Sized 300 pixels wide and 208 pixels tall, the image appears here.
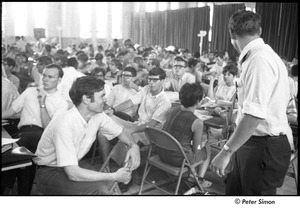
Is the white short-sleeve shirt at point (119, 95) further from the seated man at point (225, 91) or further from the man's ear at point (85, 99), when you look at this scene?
the man's ear at point (85, 99)

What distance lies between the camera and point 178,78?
4.86 metres

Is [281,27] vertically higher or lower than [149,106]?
higher

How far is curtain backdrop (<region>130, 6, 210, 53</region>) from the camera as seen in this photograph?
13.9 metres

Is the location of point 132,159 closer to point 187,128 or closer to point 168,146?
point 168,146

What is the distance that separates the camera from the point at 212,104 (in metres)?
3.63

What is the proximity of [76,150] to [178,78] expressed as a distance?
10.2 ft

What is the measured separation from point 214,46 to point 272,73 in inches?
474

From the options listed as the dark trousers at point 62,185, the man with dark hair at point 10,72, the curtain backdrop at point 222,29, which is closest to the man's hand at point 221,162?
the dark trousers at point 62,185

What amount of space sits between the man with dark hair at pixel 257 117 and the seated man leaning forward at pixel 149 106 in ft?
4.39

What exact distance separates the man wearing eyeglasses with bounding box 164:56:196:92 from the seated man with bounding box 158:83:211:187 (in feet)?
6.95

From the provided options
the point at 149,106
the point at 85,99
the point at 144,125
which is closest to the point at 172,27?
the point at 149,106

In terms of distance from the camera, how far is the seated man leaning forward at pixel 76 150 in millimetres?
1805
